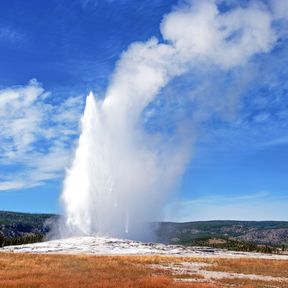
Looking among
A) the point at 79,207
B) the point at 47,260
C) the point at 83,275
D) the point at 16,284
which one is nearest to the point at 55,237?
the point at 79,207

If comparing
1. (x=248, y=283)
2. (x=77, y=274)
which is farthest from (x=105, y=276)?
(x=248, y=283)

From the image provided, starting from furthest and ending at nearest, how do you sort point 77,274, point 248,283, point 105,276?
point 77,274 < point 105,276 < point 248,283

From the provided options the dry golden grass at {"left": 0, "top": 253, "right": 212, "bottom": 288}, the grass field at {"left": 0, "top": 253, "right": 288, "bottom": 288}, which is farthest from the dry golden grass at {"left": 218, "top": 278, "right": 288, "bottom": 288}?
the dry golden grass at {"left": 0, "top": 253, "right": 212, "bottom": 288}

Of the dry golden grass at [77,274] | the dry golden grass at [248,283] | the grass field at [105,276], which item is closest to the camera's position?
the dry golden grass at [77,274]

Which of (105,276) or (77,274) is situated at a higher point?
(77,274)

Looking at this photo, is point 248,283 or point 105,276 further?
point 105,276

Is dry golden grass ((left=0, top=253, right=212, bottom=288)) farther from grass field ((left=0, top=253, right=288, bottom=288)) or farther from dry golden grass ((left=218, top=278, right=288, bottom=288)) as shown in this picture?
dry golden grass ((left=218, top=278, right=288, bottom=288))

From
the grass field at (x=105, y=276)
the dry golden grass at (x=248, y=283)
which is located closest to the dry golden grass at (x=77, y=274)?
the grass field at (x=105, y=276)

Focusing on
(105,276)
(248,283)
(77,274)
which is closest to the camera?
(248,283)

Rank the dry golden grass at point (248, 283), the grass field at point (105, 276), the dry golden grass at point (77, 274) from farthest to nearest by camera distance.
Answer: the dry golden grass at point (248, 283)
the grass field at point (105, 276)
the dry golden grass at point (77, 274)

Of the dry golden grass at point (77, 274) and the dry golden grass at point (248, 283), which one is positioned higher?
the dry golden grass at point (77, 274)

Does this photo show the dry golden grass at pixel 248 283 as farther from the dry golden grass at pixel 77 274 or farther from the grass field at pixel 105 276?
the dry golden grass at pixel 77 274

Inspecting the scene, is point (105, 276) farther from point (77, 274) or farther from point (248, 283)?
point (248, 283)

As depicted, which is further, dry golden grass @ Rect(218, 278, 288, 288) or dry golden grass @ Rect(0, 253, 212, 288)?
dry golden grass @ Rect(218, 278, 288, 288)
